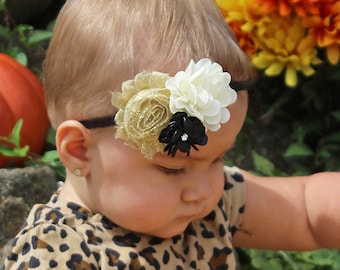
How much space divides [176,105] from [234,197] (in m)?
0.51

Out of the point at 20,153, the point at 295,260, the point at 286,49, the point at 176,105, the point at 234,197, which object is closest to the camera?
the point at 176,105

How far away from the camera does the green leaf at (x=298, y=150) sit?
8.96 ft

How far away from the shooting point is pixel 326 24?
2.57 meters

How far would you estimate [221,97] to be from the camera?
1518 millimetres

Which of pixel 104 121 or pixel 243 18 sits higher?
pixel 104 121

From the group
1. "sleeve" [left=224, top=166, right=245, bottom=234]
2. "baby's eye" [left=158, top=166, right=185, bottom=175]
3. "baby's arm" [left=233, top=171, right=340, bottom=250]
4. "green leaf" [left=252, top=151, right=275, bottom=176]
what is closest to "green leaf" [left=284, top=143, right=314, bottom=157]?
"green leaf" [left=252, top=151, right=275, bottom=176]

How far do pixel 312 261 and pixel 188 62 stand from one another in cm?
116

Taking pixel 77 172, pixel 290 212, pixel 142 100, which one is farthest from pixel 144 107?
pixel 290 212

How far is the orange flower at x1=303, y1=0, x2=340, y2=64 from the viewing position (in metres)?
2.55

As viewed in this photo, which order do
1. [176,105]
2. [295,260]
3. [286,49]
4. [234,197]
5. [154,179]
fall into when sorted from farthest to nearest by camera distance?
[286,49] < [295,260] < [234,197] < [154,179] < [176,105]

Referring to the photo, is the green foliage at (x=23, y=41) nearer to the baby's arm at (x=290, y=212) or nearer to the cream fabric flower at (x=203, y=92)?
the baby's arm at (x=290, y=212)

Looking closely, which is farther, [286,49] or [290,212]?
[286,49]

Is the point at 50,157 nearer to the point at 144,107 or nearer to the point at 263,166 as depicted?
the point at 263,166

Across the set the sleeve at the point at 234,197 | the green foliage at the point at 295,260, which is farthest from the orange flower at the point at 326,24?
the sleeve at the point at 234,197
